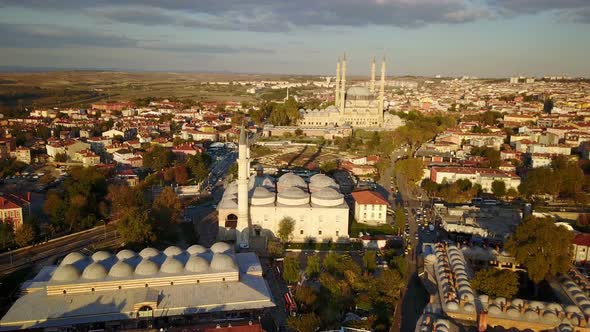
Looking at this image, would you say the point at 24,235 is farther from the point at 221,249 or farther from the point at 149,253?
the point at 221,249

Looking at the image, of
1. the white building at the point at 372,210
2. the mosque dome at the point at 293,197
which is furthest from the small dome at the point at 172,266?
the white building at the point at 372,210

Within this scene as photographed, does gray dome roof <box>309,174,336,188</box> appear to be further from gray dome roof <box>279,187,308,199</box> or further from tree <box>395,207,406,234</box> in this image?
tree <box>395,207,406,234</box>

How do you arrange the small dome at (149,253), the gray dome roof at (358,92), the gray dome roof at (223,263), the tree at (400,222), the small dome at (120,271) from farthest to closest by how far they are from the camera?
the gray dome roof at (358,92), the tree at (400,222), the small dome at (149,253), the gray dome roof at (223,263), the small dome at (120,271)

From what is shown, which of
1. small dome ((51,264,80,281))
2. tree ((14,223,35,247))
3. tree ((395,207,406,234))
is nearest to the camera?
small dome ((51,264,80,281))

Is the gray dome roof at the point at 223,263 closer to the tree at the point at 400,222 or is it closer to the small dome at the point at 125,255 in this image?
the small dome at the point at 125,255

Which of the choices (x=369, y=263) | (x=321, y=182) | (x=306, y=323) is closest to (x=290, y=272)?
(x=369, y=263)

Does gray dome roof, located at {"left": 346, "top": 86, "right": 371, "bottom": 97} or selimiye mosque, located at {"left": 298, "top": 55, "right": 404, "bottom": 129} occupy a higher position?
gray dome roof, located at {"left": 346, "top": 86, "right": 371, "bottom": 97}

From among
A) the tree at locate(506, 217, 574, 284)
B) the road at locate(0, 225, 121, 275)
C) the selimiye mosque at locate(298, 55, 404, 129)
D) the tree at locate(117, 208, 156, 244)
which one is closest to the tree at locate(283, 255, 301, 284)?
the tree at locate(117, 208, 156, 244)
